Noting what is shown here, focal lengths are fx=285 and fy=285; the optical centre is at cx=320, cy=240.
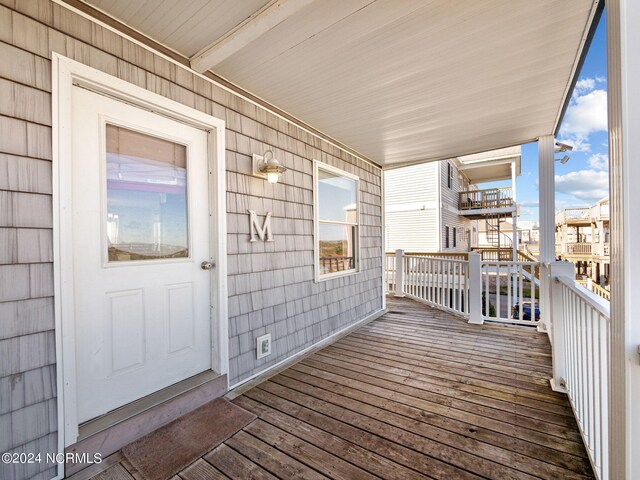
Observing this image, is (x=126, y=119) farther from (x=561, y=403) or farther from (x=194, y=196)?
(x=561, y=403)

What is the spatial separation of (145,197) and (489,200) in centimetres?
1335

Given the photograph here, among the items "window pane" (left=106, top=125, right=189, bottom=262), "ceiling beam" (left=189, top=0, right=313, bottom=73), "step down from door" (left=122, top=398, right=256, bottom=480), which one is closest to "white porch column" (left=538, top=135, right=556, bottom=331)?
"ceiling beam" (left=189, top=0, right=313, bottom=73)

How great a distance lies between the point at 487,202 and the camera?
1218 centimetres

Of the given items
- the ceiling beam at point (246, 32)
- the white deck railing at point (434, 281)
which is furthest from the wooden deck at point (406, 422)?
the ceiling beam at point (246, 32)

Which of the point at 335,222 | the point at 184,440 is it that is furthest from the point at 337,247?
the point at 184,440

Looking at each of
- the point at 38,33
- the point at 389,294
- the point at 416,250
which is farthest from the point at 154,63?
the point at 416,250

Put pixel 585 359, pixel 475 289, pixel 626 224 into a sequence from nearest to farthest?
1. pixel 626 224
2. pixel 585 359
3. pixel 475 289

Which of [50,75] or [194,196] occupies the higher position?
[50,75]

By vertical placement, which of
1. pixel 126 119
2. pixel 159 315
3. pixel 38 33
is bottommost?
pixel 159 315

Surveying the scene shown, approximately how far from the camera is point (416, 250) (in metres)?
9.53

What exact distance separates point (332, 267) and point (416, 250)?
651 cm

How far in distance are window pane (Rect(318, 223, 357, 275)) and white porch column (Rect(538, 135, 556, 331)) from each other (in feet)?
7.96

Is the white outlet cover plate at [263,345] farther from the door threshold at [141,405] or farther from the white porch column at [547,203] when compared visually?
the white porch column at [547,203]

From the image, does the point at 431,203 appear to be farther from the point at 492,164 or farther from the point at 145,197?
the point at 145,197
